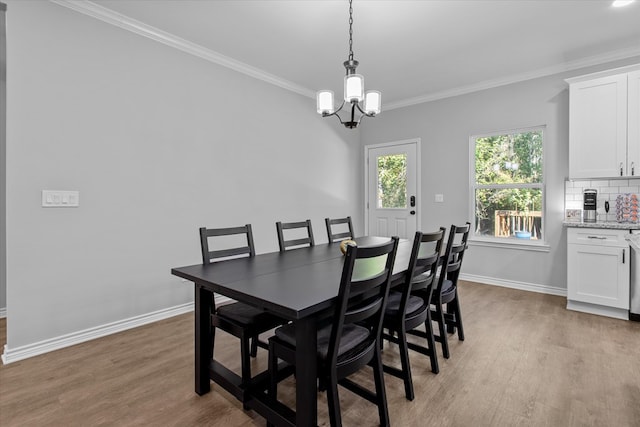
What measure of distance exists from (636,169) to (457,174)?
184cm

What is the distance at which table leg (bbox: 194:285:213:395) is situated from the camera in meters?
1.88

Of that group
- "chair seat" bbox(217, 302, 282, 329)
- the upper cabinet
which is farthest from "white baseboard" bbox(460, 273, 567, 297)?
"chair seat" bbox(217, 302, 282, 329)

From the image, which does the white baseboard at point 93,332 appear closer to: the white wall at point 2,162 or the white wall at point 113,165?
the white wall at point 113,165

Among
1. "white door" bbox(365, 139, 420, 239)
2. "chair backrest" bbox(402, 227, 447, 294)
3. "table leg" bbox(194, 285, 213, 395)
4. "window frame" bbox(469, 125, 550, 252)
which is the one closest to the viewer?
"chair backrest" bbox(402, 227, 447, 294)

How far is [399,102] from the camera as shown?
5.08 m

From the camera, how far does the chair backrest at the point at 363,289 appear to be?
1351 millimetres

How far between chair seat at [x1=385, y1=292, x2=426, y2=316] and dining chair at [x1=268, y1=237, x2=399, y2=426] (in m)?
0.22

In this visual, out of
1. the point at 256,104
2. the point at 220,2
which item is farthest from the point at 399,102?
the point at 220,2

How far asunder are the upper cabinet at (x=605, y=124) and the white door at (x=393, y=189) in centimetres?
196

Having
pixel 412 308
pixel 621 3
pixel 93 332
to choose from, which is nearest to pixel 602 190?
pixel 621 3

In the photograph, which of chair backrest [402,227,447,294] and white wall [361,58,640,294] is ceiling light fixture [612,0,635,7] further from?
chair backrest [402,227,447,294]

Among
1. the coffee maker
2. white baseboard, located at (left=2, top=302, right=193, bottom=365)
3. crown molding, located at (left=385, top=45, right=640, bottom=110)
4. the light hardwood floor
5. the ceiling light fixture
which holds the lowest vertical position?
the light hardwood floor

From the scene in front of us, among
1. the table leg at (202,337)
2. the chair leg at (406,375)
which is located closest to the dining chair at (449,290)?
the chair leg at (406,375)

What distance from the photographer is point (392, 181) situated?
5.30m
